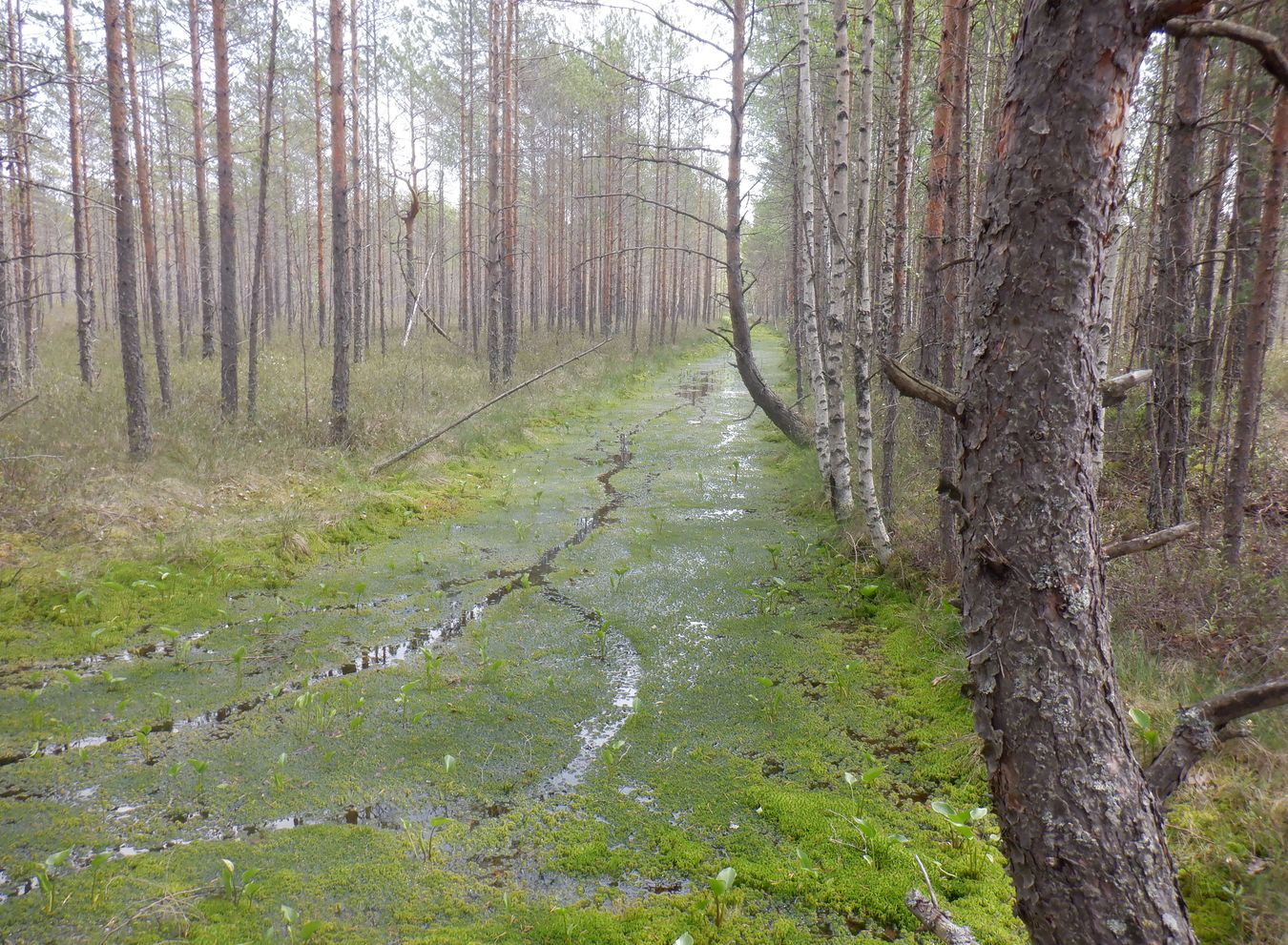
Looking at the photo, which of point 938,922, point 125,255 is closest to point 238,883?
point 938,922

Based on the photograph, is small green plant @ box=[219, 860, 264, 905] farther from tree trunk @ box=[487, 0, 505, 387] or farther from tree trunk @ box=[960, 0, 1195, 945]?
tree trunk @ box=[487, 0, 505, 387]

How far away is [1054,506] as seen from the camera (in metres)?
1.95

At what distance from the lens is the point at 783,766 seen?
13.9 feet

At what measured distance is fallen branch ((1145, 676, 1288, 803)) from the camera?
1.73 m

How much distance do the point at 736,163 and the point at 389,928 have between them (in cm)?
1101

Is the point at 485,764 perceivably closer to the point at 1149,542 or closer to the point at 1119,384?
the point at 1149,542

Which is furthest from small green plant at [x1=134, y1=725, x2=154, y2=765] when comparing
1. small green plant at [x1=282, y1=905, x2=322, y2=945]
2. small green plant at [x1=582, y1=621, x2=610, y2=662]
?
small green plant at [x1=582, y1=621, x2=610, y2=662]

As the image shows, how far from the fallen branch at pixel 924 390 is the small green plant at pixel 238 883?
3330 millimetres

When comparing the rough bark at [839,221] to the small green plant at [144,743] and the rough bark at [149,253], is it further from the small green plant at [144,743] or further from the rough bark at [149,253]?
the rough bark at [149,253]

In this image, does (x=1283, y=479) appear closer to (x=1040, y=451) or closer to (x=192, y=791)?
(x=1040, y=451)

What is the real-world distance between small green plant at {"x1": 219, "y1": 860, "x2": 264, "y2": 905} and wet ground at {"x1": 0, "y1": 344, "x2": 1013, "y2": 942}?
0.02 meters

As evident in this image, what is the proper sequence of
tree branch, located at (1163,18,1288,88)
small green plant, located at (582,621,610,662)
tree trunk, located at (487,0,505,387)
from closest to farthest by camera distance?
tree branch, located at (1163,18,1288,88), small green plant, located at (582,621,610,662), tree trunk, located at (487,0,505,387)

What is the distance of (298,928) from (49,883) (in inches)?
43.7

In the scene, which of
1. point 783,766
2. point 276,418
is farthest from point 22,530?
point 783,766
